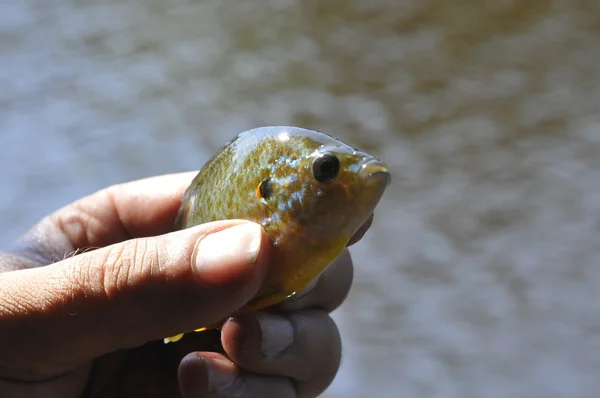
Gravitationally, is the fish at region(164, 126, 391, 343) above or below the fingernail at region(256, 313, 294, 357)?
above

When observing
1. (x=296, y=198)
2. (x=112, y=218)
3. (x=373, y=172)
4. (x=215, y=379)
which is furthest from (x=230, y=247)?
(x=112, y=218)

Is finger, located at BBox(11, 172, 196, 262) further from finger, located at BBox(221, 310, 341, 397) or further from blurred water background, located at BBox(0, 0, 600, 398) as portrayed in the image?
blurred water background, located at BBox(0, 0, 600, 398)

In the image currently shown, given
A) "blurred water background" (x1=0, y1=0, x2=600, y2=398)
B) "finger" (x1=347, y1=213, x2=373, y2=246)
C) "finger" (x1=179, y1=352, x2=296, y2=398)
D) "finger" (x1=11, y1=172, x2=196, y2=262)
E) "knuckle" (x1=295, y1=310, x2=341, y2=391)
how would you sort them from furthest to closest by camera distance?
1. "blurred water background" (x1=0, y1=0, x2=600, y2=398)
2. "finger" (x1=11, y1=172, x2=196, y2=262)
3. "knuckle" (x1=295, y1=310, x2=341, y2=391)
4. "finger" (x1=179, y1=352, x2=296, y2=398)
5. "finger" (x1=347, y1=213, x2=373, y2=246)

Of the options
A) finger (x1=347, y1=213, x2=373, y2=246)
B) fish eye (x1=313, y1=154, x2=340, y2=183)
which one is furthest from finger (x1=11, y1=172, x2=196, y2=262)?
fish eye (x1=313, y1=154, x2=340, y2=183)

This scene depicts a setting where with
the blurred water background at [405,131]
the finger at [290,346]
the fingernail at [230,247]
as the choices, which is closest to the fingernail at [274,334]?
the finger at [290,346]

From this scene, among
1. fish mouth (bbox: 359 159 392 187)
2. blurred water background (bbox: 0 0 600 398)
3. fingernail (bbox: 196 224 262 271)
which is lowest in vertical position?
blurred water background (bbox: 0 0 600 398)

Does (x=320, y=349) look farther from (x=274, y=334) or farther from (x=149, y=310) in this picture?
(x=149, y=310)

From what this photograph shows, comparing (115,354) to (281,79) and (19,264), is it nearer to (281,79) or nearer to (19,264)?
(19,264)

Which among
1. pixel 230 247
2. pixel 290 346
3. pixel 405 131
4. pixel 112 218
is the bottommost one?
pixel 405 131
